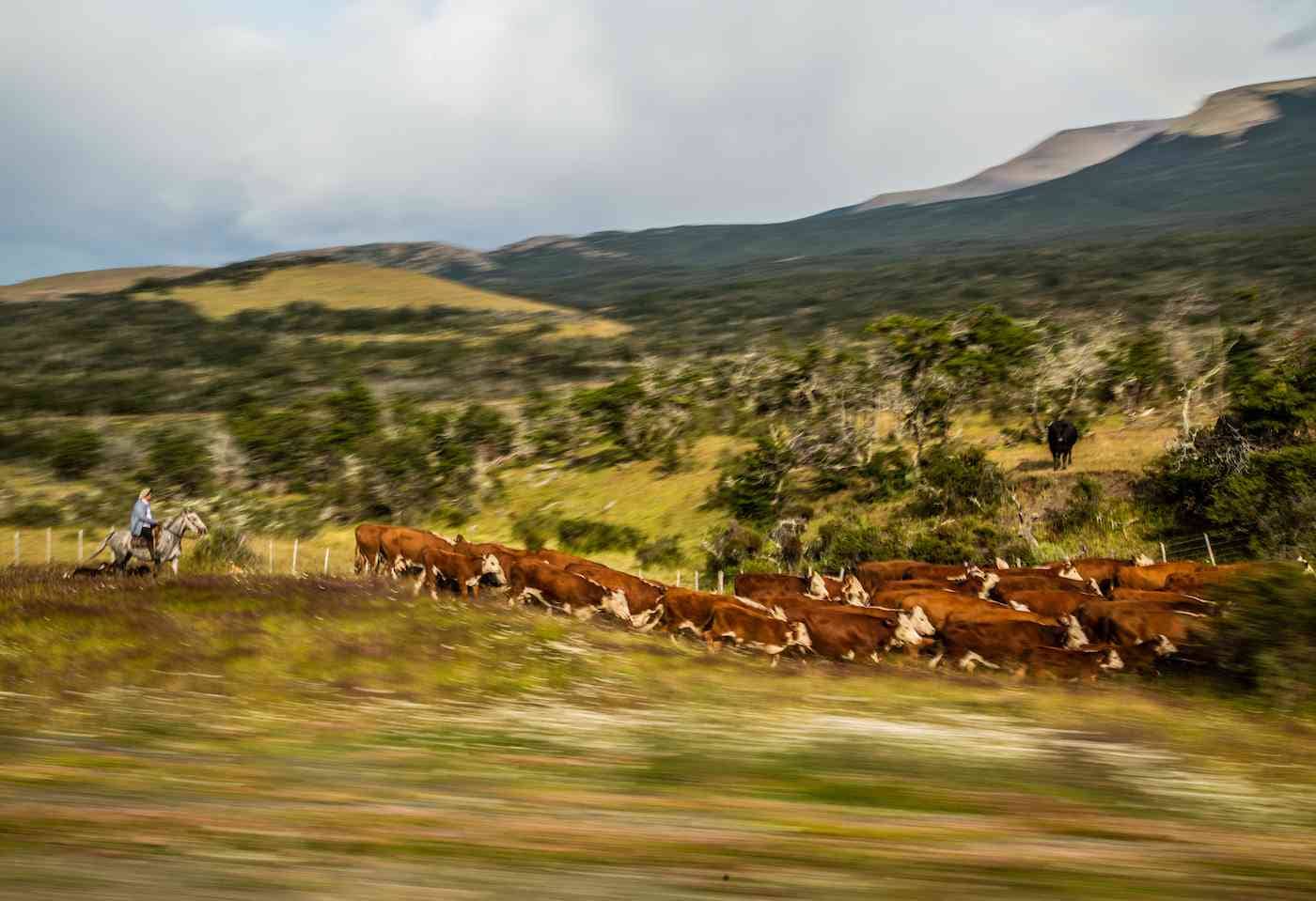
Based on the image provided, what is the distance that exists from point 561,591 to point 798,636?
4.82m

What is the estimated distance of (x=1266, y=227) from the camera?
109250 mm

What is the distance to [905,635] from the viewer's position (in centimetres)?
1410

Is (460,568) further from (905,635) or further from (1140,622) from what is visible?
(1140,622)

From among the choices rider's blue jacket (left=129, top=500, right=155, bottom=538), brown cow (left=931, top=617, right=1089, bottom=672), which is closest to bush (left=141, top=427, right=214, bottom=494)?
rider's blue jacket (left=129, top=500, right=155, bottom=538)

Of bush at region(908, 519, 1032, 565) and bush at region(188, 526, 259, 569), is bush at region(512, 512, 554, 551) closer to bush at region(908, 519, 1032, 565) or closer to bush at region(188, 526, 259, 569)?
bush at region(188, 526, 259, 569)

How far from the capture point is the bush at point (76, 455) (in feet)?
143

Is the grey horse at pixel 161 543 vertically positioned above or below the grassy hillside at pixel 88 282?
below

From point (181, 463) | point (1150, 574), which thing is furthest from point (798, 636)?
point (181, 463)

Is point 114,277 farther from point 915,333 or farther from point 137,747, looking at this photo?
point 137,747

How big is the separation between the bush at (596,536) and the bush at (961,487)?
9.90m

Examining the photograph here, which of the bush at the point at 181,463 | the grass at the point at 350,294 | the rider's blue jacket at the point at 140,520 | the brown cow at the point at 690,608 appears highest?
the grass at the point at 350,294

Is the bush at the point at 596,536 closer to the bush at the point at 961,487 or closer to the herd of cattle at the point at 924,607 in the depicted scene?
the bush at the point at 961,487

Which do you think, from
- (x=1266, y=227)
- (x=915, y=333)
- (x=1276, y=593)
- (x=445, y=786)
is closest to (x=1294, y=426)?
(x=915, y=333)

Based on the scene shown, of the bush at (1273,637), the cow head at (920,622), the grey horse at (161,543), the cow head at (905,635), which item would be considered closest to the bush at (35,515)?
the grey horse at (161,543)
